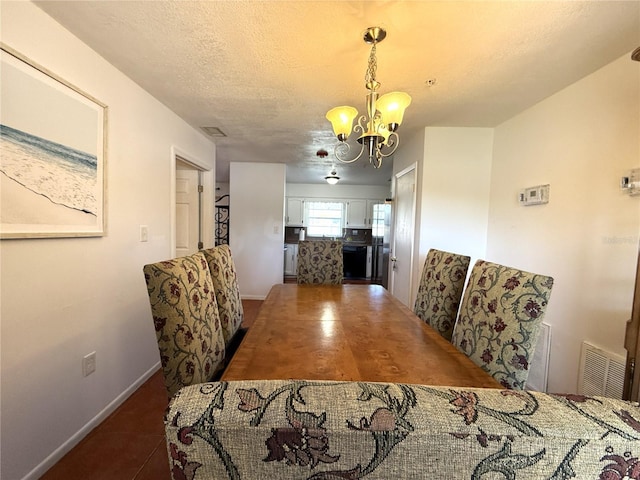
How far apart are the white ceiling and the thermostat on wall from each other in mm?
654

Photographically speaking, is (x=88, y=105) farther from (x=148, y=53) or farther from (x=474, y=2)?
(x=474, y=2)

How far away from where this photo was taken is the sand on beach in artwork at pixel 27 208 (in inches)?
46.6

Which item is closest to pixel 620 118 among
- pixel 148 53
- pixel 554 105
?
pixel 554 105

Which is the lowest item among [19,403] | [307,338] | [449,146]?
[19,403]

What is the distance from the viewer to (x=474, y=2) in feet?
3.92

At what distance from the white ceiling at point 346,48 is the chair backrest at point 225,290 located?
3.77 ft

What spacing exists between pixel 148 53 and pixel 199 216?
1.94m

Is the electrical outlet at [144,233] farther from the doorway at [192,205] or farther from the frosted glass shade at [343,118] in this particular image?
the frosted glass shade at [343,118]

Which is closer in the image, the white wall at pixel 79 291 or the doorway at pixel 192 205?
the white wall at pixel 79 291

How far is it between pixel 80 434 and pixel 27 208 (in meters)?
1.28

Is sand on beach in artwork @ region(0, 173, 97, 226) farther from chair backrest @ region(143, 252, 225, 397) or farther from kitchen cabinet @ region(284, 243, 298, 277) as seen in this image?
kitchen cabinet @ region(284, 243, 298, 277)

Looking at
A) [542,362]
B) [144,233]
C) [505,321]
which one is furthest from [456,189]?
[144,233]

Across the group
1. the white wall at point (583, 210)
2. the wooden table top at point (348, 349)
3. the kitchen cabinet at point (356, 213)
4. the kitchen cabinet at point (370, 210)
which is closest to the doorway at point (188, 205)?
the wooden table top at point (348, 349)

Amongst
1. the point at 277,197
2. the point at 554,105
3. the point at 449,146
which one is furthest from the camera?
the point at 277,197
